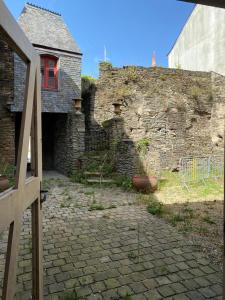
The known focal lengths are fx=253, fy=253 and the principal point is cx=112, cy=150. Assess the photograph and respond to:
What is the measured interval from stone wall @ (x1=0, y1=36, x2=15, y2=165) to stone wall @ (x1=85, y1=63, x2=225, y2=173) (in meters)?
4.29

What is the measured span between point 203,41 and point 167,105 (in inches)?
215

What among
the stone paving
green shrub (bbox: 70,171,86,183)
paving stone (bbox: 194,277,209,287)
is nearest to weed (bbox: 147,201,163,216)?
the stone paving

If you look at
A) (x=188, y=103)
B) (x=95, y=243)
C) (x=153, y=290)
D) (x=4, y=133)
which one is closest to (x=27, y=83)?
(x=153, y=290)

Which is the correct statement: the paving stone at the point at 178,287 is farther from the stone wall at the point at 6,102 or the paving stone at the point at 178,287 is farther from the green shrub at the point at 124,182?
the stone wall at the point at 6,102

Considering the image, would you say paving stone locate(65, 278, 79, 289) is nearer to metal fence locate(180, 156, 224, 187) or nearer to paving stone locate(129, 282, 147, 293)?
paving stone locate(129, 282, 147, 293)

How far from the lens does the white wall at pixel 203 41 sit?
46.3 ft

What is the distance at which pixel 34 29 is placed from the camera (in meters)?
12.3

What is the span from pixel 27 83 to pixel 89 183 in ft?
27.6

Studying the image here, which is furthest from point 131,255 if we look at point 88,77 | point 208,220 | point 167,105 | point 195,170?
point 88,77

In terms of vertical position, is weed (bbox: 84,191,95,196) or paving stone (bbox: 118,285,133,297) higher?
weed (bbox: 84,191,95,196)

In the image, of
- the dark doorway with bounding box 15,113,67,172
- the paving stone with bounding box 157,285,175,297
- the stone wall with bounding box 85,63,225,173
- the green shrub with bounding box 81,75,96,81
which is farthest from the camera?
the green shrub with bounding box 81,75,96,81

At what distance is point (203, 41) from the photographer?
612 inches

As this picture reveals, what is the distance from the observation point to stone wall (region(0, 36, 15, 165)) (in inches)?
436

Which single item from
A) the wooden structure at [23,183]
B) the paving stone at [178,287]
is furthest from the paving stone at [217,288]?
the wooden structure at [23,183]
